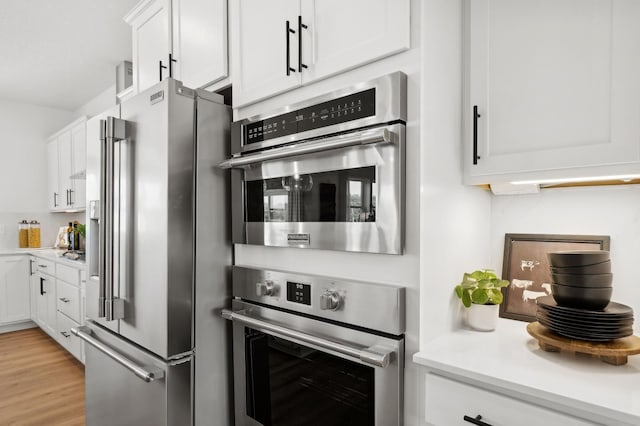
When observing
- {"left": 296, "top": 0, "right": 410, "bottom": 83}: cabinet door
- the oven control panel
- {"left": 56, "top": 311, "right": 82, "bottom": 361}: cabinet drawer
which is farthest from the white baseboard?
{"left": 296, "top": 0, "right": 410, "bottom": 83}: cabinet door

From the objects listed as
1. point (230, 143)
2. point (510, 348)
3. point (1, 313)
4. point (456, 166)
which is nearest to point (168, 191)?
point (230, 143)

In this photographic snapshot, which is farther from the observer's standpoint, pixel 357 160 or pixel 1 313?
pixel 1 313

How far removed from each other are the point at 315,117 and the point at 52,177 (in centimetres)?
482

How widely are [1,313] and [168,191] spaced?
4.31 meters

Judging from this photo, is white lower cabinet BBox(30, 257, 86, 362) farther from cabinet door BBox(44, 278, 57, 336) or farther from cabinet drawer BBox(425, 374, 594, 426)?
cabinet drawer BBox(425, 374, 594, 426)

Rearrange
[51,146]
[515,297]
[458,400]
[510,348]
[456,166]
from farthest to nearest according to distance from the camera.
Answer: [51,146] → [515,297] → [456,166] → [510,348] → [458,400]

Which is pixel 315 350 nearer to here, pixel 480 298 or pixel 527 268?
pixel 480 298

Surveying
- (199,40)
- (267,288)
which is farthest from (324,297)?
(199,40)

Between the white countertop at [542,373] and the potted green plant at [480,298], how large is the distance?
7 centimetres

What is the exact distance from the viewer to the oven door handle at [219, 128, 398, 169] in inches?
40.3

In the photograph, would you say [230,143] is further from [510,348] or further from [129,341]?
[510,348]

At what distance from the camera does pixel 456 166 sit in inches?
49.5

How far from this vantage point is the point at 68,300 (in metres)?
3.50

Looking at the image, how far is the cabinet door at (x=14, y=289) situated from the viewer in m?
4.31
